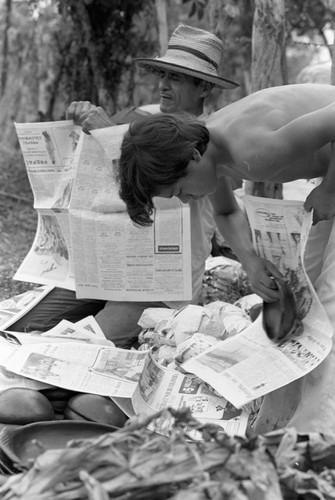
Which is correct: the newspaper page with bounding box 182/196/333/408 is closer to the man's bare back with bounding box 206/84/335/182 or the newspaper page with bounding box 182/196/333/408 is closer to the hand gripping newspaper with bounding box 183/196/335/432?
the hand gripping newspaper with bounding box 183/196/335/432

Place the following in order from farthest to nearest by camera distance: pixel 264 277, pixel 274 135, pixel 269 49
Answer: pixel 269 49
pixel 264 277
pixel 274 135

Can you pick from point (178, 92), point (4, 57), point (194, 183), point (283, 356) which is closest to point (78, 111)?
point (178, 92)

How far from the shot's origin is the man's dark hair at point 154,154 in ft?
7.82

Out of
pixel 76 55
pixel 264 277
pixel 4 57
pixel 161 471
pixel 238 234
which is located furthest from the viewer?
pixel 4 57

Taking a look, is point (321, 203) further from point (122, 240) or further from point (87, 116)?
point (87, 116)

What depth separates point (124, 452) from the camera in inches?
60.6

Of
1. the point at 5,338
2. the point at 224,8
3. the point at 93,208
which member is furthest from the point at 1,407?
the point at 224,8

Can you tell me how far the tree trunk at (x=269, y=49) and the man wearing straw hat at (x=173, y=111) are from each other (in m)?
0.64

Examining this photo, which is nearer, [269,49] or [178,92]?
[178,92]

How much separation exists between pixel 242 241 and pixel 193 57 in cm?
123

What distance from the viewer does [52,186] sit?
12.0 feet

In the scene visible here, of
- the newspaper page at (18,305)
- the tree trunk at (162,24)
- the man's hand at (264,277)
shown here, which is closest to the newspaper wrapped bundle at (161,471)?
the man's hand at (264,277)

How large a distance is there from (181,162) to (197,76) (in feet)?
4.34

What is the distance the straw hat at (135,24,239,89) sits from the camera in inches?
142
